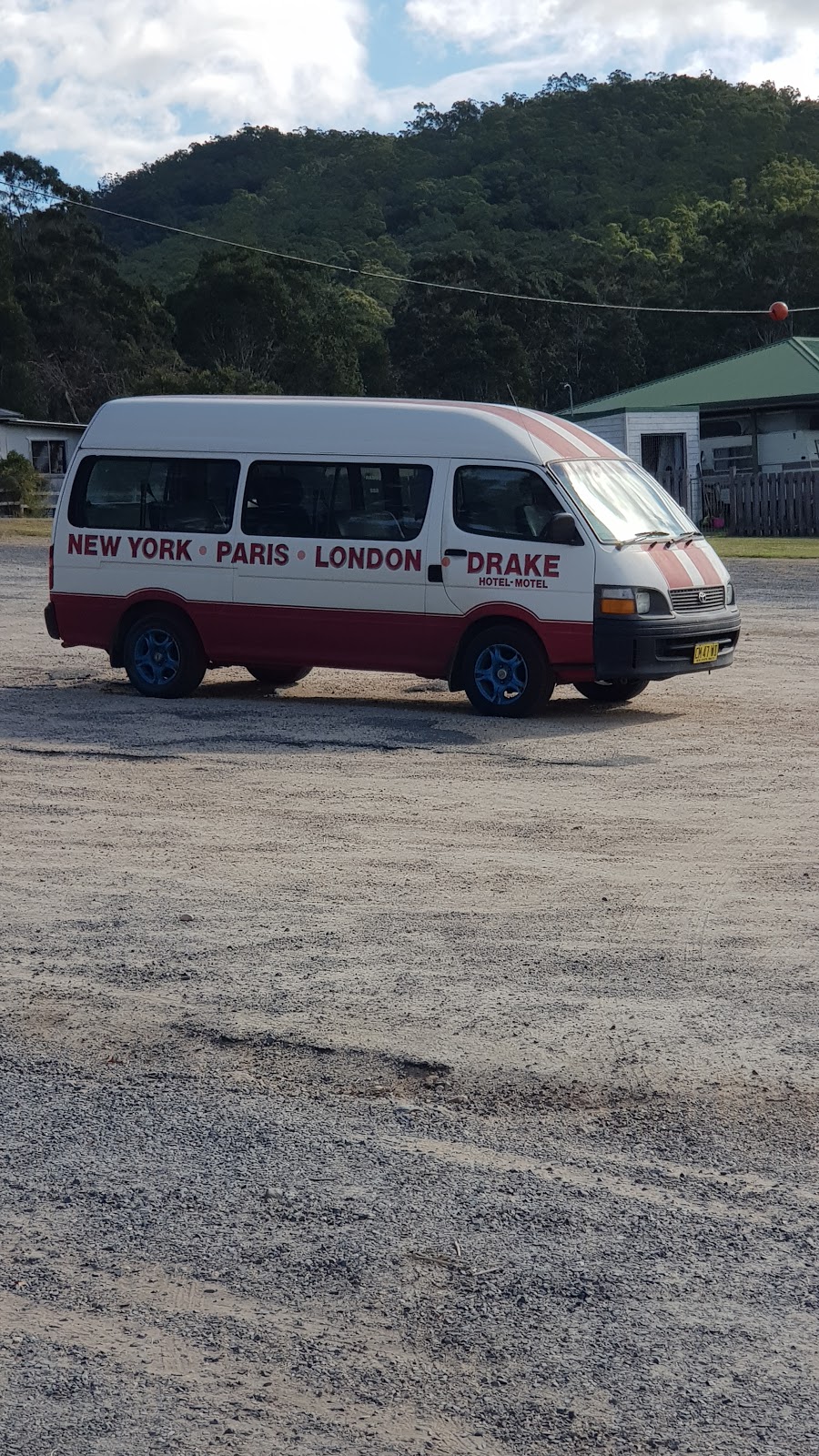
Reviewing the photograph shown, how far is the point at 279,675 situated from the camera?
1462 cm

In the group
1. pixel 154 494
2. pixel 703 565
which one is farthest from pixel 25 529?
pixel 703 565

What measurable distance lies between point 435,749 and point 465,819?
2196mm

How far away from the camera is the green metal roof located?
47.0 metres

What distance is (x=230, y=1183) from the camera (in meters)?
4.27

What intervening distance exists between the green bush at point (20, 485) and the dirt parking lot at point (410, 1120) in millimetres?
37973

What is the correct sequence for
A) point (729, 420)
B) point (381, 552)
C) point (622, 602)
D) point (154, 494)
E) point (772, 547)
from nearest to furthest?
point (622, 602) < point (381, 552) < point (154, 494) < point (772, 547) < point (729, 420)

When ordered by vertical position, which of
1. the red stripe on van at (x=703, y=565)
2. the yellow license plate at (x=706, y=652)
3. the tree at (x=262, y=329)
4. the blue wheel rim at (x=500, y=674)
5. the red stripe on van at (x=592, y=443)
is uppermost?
the tree at (x=262, y=329)

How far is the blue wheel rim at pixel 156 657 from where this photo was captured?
44.3 ft

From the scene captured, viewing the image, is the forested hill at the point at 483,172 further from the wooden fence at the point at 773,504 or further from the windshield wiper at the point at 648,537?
the windshield wiper at the point at 648,537

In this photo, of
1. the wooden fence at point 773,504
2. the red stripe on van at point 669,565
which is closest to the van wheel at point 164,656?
the red stripe on van at point 669,565

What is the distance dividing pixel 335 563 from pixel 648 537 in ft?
7.96

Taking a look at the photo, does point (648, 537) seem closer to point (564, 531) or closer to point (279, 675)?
point (564, 531)

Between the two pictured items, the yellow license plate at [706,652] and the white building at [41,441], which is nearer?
the yellow license plate at [706,652]

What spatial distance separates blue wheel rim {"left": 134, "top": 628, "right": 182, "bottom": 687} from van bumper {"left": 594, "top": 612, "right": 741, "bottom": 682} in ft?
11.9
